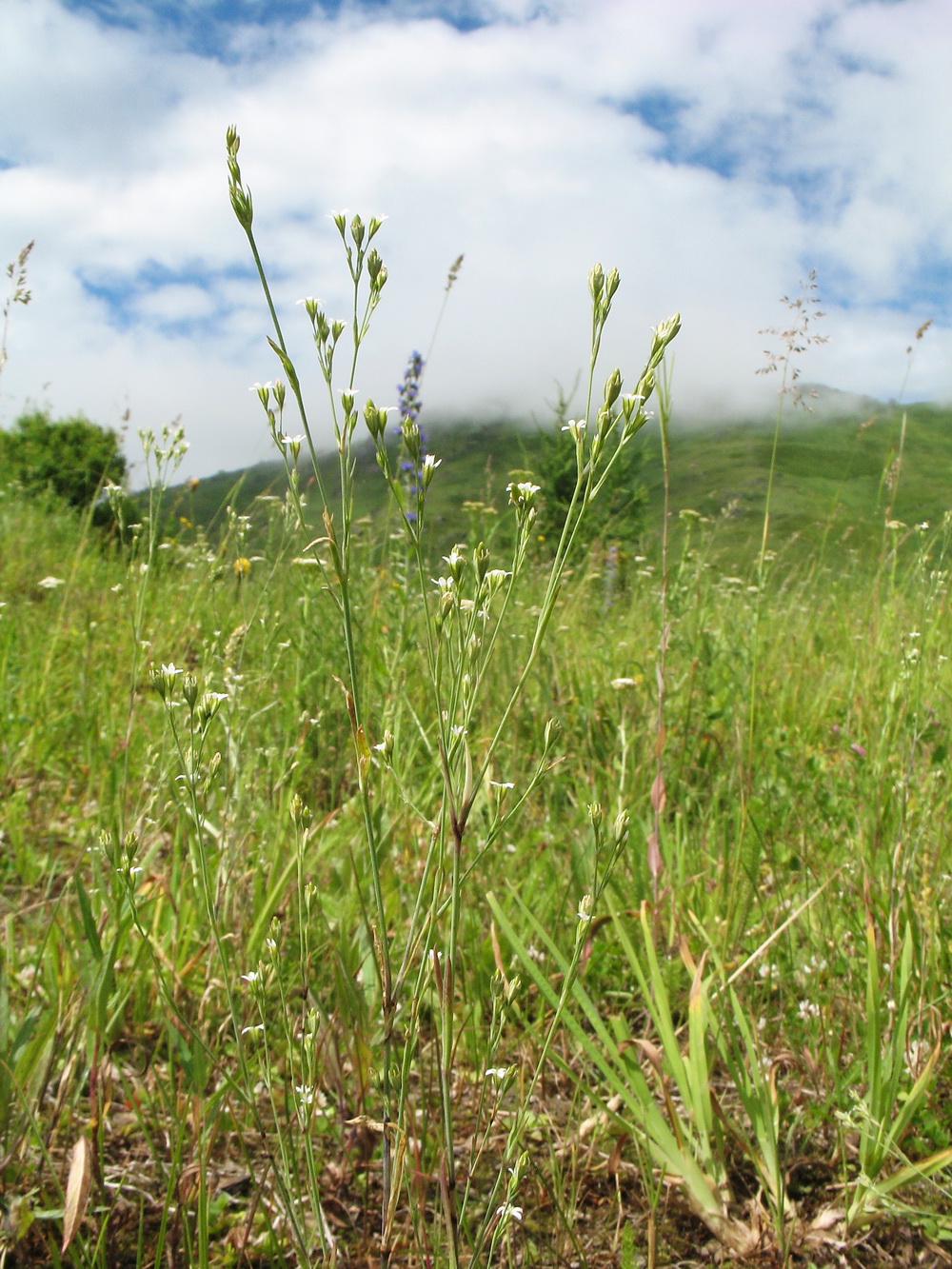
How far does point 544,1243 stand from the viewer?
1244 mm

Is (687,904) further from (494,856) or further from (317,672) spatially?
(317,672)

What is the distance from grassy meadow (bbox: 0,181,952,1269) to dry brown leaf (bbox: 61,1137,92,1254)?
0.8 inches

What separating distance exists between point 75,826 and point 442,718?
6.75 ft

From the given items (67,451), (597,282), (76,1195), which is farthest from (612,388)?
(67,451)

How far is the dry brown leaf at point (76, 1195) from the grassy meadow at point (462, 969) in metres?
0.02

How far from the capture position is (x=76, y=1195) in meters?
1.06

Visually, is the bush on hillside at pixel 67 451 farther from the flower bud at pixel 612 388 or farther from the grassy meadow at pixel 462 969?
the flower bud at pixel 612 388

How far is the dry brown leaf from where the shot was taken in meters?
1.03

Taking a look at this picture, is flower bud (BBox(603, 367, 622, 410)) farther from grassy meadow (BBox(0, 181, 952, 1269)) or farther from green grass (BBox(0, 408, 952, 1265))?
green grass (BBox(0, 408, 952, 1265))

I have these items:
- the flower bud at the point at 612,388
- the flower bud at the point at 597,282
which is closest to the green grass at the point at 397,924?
the flower bud at the point at 612,388

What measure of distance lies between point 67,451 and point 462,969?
1812 centimetres

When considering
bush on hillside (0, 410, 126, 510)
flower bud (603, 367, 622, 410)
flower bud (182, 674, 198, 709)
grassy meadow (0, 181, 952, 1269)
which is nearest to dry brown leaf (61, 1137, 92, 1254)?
grassy meadow (0, 181, 952, 1269)

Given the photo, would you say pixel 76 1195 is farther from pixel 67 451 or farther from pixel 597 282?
pixel 67 451

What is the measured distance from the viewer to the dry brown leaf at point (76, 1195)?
40.6 inches
